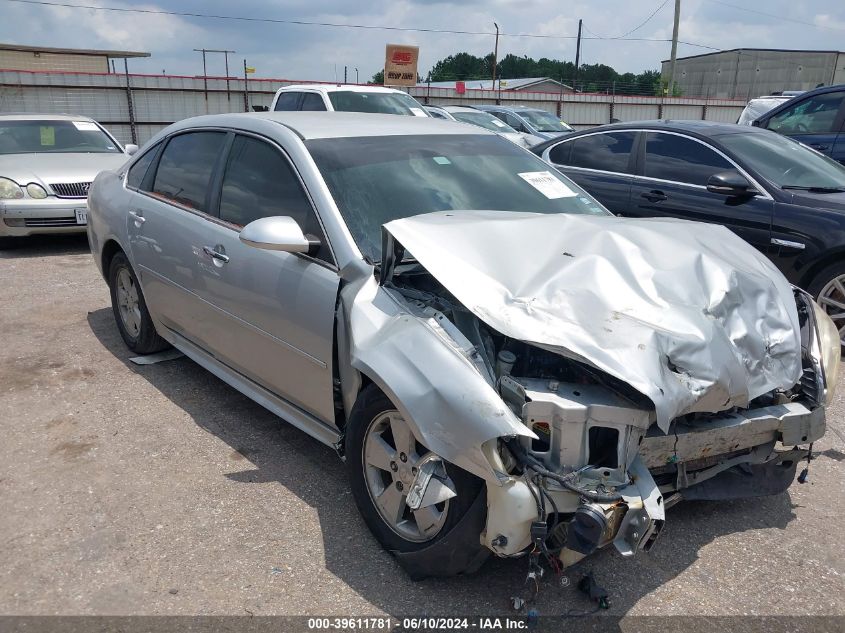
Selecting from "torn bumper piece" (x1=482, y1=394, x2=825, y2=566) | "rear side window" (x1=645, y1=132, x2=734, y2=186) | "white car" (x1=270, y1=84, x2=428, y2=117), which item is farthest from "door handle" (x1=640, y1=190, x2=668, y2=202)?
"white car" (x1=270, y1=84, x2=428, y2=117)

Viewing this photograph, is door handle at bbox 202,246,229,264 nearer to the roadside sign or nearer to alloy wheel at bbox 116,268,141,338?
alloy wheel at bbox 116,268,141,338

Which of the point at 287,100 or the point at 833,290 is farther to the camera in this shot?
the point at 287,100

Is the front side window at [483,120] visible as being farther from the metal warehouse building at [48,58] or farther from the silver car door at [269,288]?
the metal warehouse building at [48,58]

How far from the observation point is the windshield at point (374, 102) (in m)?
11.8

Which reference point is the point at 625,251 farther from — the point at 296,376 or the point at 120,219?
the point at 120,219

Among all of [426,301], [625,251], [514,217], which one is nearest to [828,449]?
[625,251]

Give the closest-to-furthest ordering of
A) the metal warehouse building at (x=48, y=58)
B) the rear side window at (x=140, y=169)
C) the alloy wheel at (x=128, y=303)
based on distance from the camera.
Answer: the rear side window at (x=140, y=169) < the alloy wheel at (x=128, y=303) < the metal warehouse building at (x=48, y=58)

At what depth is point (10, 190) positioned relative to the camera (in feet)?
26.8

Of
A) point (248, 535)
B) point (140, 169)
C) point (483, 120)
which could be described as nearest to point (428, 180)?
point (248, 535)

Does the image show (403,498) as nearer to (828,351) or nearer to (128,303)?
(828,351)

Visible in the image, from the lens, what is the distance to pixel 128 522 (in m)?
3.12

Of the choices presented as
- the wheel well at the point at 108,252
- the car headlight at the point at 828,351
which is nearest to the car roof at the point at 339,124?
the wheel well at the point at 108,252

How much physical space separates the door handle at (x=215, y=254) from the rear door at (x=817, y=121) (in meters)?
7.37

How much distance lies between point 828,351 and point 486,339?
4.97 ft
